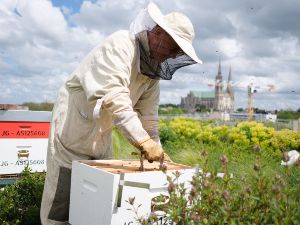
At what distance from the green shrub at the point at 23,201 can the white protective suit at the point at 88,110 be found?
1006 millimetres

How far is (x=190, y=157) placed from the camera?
22.1 ft

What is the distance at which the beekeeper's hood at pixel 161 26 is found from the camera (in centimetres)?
260

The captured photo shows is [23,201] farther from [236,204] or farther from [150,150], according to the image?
[236,204]

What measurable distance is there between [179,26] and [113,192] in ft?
4.06

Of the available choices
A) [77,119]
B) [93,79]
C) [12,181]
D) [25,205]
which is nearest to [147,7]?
[93,79]

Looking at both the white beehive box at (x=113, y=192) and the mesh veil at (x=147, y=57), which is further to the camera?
the mesh veil at (x=147, y=57)

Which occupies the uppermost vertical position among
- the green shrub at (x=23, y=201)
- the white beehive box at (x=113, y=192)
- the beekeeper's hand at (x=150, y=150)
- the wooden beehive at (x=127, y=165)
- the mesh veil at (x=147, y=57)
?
the mesh veil at (x=147, y=57)

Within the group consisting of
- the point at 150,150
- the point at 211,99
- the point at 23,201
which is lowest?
the point at 23,201

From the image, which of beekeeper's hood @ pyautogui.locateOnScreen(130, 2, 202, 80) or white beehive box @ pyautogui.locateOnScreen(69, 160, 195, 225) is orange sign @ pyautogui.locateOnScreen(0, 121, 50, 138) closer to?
beekeeper's hood @ pyautogui.locateOnScreen(130, 2, 202, 80)

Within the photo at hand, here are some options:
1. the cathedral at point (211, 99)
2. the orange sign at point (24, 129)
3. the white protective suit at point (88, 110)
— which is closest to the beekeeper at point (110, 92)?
the white protective suit at point (88, 110)

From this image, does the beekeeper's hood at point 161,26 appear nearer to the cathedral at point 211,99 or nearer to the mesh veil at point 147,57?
the mesh veil at point 147,57

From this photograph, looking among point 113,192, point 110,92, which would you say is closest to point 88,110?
point 110,92

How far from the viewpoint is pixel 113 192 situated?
1.93 metres

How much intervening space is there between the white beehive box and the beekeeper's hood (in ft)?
2.63
